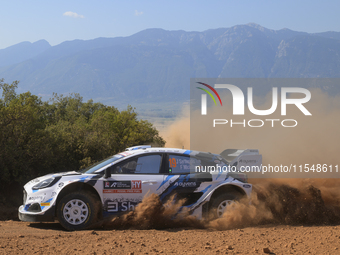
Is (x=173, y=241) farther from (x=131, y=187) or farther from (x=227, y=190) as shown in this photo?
(x=227, y=190)

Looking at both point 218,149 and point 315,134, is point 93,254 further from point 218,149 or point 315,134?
point 218,149

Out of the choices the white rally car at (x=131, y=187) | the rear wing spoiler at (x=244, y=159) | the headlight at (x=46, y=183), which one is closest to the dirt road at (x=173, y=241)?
the white rally car at (x=131, y=187)

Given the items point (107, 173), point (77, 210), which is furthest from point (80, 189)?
point (107, 173)

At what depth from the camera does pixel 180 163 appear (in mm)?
Answer: 7031

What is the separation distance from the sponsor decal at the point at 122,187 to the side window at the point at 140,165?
0.75 feet

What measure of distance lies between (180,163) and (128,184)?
44.0 inches

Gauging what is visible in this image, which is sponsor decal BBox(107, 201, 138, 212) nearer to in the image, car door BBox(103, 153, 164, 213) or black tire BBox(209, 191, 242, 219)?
car door BBox(103, 153, 164, 213)

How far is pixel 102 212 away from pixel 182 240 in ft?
5.84

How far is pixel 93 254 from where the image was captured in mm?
4867

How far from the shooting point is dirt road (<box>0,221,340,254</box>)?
508 centimetres

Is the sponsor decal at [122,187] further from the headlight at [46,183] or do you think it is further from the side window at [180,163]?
the headlight at [46,183]

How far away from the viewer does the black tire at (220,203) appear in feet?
22.4

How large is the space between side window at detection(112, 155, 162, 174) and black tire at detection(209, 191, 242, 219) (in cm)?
128

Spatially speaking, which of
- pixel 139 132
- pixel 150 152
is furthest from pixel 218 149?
pixel 150 152
